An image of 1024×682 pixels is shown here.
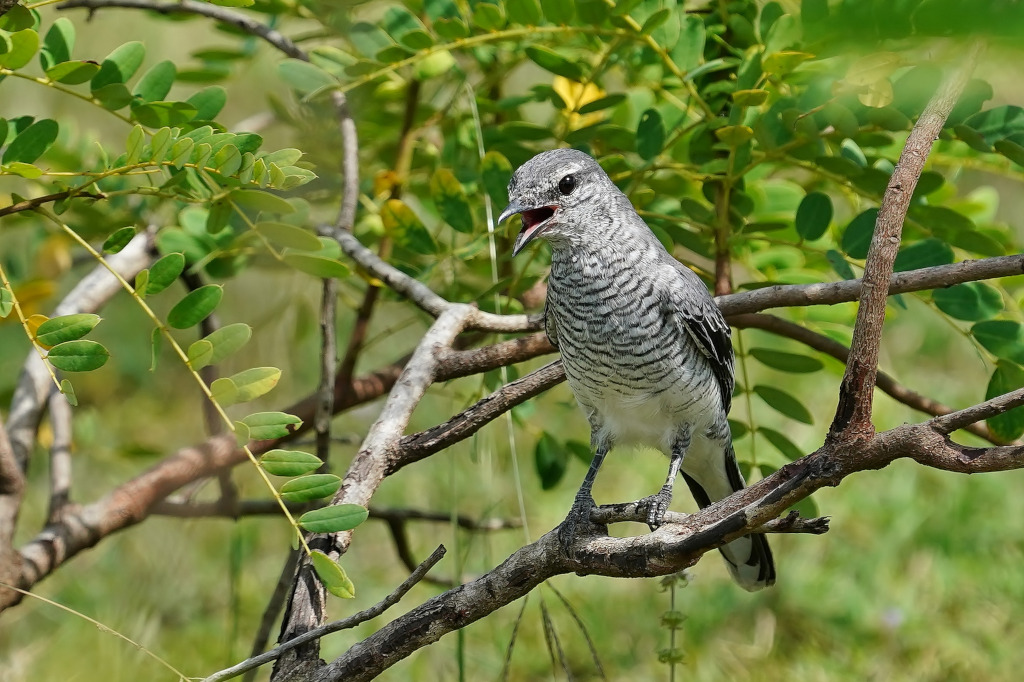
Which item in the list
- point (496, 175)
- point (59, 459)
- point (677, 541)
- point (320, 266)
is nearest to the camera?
point (677, 541)

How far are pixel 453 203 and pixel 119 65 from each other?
3.58 ft

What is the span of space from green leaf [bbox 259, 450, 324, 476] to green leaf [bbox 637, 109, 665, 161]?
1.47 metres

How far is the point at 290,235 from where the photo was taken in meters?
2.75

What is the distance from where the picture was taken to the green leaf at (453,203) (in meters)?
3.22

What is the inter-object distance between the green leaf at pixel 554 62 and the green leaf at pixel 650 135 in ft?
0.88

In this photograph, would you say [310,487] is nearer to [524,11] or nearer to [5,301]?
[5,301]

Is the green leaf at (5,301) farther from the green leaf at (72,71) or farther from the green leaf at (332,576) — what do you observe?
the green leaf at (332,576)

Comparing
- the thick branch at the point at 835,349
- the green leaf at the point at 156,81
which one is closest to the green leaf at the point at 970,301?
the thick branch at the point at 835,349

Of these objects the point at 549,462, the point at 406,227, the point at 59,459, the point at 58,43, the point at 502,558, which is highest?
the point at 58,43

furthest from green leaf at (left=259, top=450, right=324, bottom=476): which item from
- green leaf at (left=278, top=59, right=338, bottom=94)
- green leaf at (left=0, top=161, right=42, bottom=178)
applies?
green leaf at (left=278, top=59, right=338, bottom=94)

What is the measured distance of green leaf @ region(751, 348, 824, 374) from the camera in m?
3.14

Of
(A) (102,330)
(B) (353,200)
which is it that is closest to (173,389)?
(A) (102,330)

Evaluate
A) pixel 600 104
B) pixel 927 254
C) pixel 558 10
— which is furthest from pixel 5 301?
pixel 927 254

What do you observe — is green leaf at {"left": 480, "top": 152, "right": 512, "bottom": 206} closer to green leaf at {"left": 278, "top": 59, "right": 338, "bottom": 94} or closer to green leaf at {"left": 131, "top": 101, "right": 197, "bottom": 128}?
green leaf at {"left": 278, "top": 59, "right": 338, "bottom": 94}
